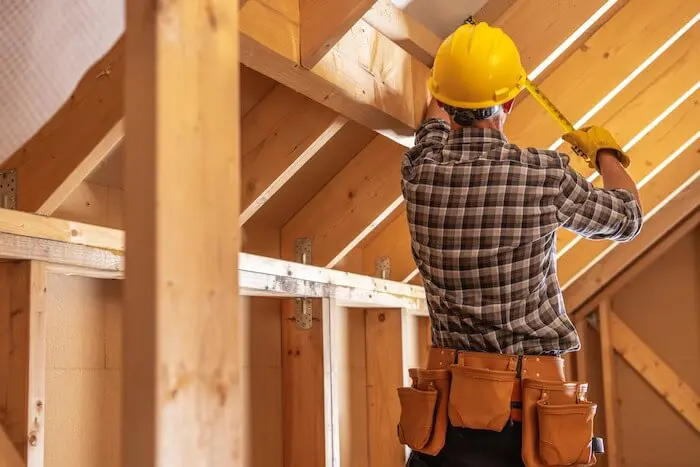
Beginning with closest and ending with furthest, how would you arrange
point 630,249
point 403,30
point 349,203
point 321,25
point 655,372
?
point 321,25 → point 403,30 → point 349,203 → point 630,249 → point 655,372

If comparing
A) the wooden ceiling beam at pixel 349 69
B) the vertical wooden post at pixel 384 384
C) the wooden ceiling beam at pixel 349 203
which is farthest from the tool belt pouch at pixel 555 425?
the vertical wooden post at pixel 384 384

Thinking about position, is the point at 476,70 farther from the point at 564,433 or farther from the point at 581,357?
the point at 581,357

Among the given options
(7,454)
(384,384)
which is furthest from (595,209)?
(384,384)

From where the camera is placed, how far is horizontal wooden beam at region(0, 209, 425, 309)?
2.12 metres

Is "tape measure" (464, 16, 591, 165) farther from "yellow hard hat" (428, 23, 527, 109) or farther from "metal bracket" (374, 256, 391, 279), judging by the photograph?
"metal bracket" (374, 256, 391, 279)

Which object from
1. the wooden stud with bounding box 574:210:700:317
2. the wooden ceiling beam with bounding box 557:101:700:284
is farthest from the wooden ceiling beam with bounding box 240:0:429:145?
the wooden stud with bounding box 574:210:700:317

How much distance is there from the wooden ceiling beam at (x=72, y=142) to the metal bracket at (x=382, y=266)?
1.98m

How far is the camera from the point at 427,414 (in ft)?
7.34

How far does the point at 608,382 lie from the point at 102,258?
4.78 metres

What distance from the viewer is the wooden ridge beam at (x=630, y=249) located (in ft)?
17.8

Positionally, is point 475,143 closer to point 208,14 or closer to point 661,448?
point 208,14

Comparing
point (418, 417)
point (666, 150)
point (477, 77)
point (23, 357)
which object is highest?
point (666, 150)

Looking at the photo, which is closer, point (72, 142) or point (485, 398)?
point (485, 398)

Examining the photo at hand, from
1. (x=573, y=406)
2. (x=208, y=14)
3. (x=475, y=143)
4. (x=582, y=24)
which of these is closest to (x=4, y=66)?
(x=208, y=14)
